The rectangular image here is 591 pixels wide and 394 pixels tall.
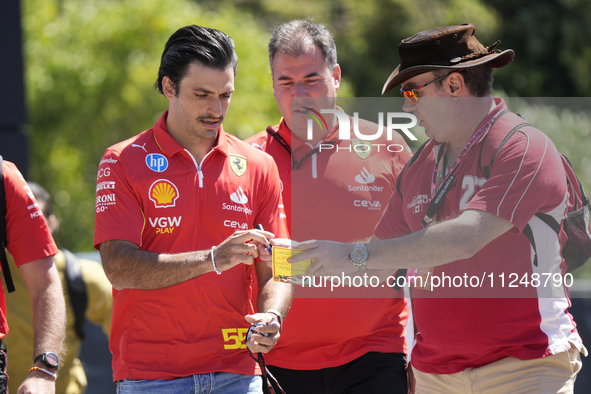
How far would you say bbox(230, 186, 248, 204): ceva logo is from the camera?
9.86 ft

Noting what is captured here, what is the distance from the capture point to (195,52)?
3053 mm

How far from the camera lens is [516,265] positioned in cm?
266

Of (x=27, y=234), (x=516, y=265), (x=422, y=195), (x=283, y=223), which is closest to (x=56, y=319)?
(x=27, y=234)

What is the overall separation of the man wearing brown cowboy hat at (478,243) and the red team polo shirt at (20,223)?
1.25m

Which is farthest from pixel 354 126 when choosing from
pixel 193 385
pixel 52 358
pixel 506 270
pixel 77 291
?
pixel 77 291

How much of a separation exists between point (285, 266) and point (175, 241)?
507mm

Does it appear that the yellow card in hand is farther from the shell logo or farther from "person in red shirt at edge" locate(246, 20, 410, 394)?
"person in red shirt at edge" locate(246, 20, 410, 394)

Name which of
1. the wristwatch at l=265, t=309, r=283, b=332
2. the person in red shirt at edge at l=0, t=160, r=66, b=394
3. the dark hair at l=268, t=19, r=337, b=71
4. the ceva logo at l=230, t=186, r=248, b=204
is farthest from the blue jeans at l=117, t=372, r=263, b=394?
the dark hair at l=268, t=19, r=337, b=71

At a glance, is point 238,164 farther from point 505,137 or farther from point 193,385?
point 505,137

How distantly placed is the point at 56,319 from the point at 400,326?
169 cm

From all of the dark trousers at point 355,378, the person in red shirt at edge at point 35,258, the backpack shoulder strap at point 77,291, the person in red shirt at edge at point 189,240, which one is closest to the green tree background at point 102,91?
the dark trousers at point 355,378

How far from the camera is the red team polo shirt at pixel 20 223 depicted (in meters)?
3.10

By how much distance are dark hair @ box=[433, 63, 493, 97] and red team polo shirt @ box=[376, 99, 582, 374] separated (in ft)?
0.29

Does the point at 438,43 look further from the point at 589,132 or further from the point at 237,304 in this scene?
the point at 589,132
